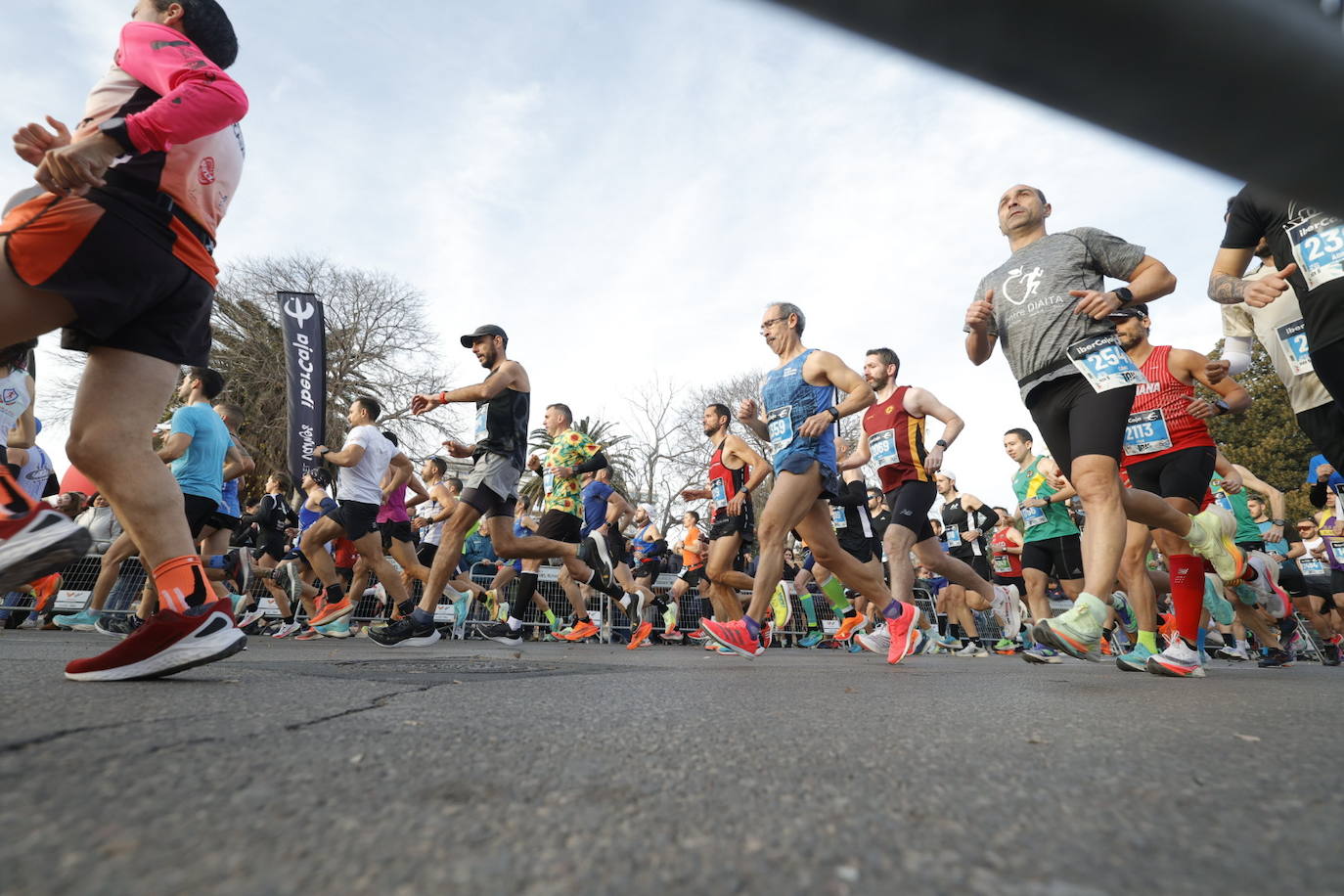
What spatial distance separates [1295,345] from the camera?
376cm

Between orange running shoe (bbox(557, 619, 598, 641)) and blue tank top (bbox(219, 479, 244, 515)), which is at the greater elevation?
blue tank top (bbox(219, 479, 244, 515))

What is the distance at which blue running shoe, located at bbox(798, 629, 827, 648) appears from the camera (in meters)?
12.7

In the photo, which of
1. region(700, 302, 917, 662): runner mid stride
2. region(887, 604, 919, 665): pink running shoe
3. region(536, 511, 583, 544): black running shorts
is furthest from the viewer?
region(536, 511, 583, 544): black running shorts

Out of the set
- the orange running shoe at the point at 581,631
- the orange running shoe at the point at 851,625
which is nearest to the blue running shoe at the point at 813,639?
the orange running shoe at the point at 851,625

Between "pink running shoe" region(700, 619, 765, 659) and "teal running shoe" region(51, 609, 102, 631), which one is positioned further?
"teal running shoe" region(51, 609, 102, 631)

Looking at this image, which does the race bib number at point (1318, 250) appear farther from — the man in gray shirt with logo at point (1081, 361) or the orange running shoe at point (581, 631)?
the orange running shoe at point (581, 631)

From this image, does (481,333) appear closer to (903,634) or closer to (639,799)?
(903,634)

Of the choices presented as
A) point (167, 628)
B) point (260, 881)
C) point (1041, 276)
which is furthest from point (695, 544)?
point (260, 881)

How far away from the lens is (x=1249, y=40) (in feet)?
1.40

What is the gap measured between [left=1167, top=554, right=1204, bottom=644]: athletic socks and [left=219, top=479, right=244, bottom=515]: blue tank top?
288 inches

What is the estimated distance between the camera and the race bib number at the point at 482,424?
6.48 metres

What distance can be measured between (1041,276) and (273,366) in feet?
89.3

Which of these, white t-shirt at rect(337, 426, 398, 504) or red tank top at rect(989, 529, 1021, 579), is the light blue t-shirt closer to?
white t-shirt at rect(337, 426, 398, 504)

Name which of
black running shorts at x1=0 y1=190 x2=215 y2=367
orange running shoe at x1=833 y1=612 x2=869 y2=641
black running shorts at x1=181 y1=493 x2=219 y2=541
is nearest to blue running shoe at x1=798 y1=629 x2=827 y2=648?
orange running shoe at x1=833 y1=612 x2=869 y2=641
